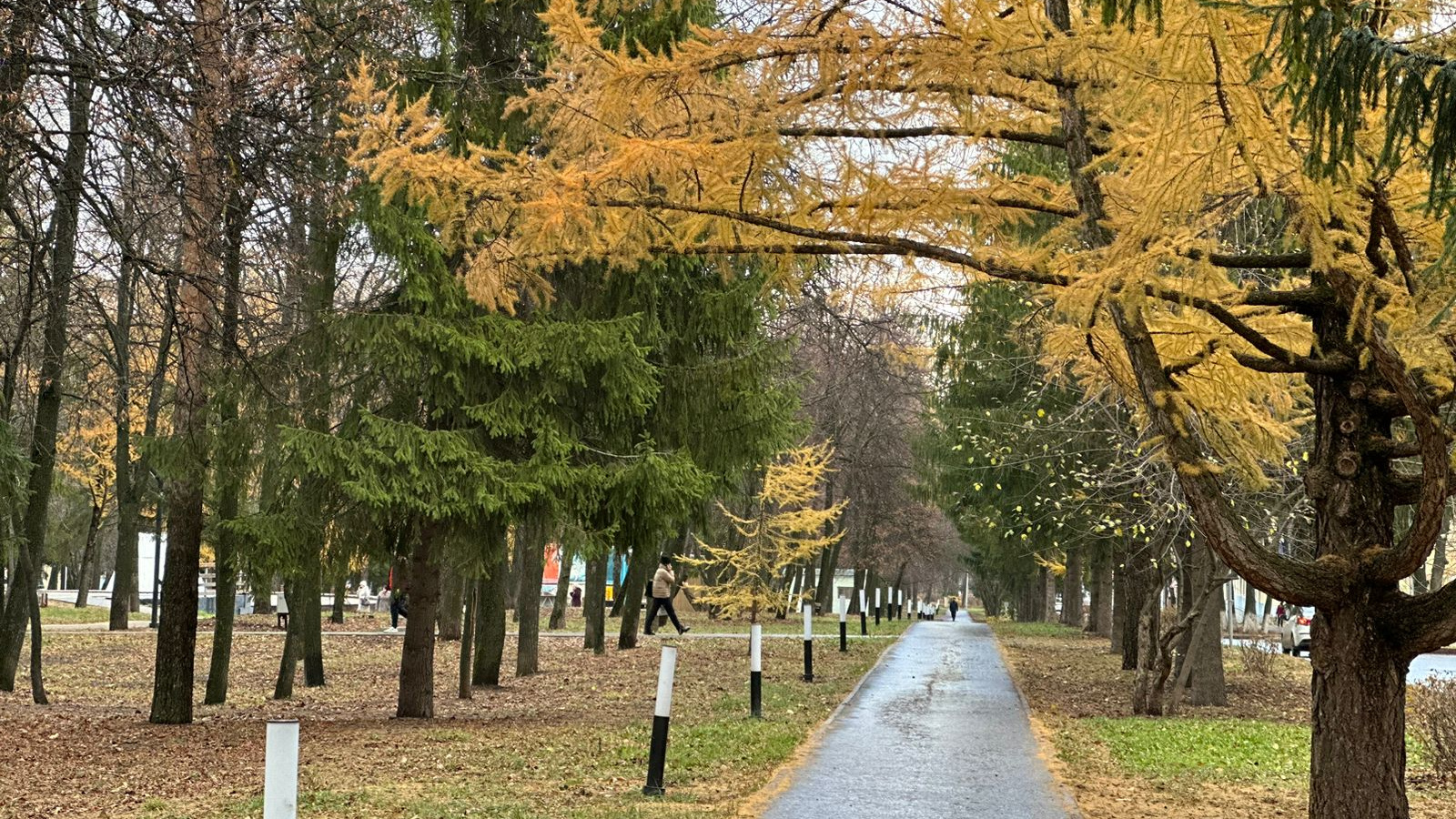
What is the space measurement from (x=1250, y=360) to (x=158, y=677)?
10539 millimetres

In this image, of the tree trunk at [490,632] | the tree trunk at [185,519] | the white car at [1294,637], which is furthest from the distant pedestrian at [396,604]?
the white car at [1294,637]

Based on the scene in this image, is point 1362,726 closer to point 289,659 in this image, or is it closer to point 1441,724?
point 1441,724

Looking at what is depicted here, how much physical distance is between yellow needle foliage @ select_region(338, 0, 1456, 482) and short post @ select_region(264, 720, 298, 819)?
3.00 meters

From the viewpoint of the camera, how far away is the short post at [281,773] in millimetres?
4574

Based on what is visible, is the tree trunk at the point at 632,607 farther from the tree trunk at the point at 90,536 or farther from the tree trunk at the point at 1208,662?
the tree trunk at the point at 90,536

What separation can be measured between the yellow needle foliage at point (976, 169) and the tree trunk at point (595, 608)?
18.2m

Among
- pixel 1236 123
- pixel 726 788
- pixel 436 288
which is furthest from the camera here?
pixel 436 288

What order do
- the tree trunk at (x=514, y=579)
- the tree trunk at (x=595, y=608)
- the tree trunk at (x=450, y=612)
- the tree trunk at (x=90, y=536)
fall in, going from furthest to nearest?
1. the tree trunk at (x=90, y=536)
2. the tree trunk at (x=514, y=579)
3. the tree trunk at (x=450, y=612)
4. the tree trunk at (x=595, y=608)

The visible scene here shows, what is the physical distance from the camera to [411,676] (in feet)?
45.2

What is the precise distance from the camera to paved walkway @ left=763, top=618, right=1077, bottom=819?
8516 millimetres

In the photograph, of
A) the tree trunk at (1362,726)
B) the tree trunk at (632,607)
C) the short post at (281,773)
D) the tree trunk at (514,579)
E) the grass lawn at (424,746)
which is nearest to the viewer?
the short post at (281,773)

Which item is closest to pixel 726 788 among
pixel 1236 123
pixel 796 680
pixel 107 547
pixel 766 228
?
pixel 766 228

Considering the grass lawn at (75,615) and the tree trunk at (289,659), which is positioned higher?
the tree trunk at (289,659)

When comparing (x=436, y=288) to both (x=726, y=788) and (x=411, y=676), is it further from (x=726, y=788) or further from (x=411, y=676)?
(x=726, y=788)
